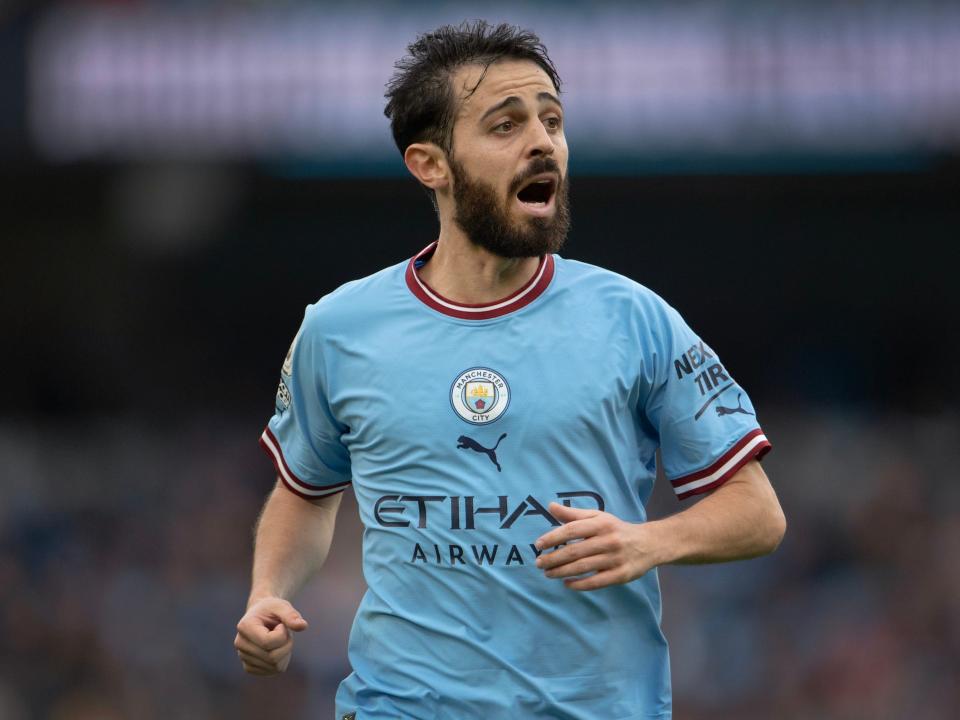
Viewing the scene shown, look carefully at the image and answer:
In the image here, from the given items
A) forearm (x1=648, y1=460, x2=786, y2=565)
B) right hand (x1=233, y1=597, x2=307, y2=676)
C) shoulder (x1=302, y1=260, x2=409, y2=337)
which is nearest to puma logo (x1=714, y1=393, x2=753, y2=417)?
→ forearm (x1=648, y1=460, x2=786, y2=565)

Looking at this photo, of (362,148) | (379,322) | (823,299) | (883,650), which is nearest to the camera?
(379,322)

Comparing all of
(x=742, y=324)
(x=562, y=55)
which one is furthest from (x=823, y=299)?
(x=562, y=55)

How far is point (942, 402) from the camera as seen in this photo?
13.9m

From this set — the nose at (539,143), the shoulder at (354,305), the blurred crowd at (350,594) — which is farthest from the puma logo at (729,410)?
the blurred crowd at (350,594)

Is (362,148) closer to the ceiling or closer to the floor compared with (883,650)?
closer to the ceiling

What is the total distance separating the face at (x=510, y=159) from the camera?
396 centimetres

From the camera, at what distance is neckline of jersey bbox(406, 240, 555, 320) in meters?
3.96

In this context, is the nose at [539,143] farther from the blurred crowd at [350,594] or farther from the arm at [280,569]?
the blurred crowd at [350,594]

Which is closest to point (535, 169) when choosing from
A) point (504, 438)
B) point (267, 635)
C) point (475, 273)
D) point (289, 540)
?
point (475, 273)

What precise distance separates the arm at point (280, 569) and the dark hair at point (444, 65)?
3.58ft

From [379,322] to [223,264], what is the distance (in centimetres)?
1244

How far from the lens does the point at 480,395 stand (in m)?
3.82

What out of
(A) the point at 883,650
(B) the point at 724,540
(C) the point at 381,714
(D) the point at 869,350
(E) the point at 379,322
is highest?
(E) the point at 379,322

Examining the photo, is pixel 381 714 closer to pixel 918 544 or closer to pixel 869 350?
pixel 918 544
